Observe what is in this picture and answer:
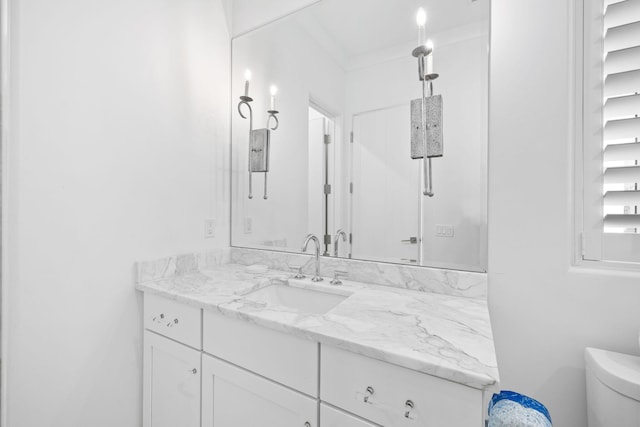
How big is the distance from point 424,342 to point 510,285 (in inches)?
21.6

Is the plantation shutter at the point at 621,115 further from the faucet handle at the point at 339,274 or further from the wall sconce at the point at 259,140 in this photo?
the wall sconce at the point at 259,140

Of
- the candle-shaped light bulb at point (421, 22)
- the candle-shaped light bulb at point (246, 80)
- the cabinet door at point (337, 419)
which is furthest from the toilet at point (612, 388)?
the candle-shaped light bulb at point (246, 80)

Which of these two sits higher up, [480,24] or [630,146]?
[480,24]

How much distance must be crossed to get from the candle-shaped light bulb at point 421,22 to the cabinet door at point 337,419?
1.38 meters

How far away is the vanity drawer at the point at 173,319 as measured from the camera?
44.9 inches

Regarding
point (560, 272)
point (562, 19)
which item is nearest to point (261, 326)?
point (560, 272)

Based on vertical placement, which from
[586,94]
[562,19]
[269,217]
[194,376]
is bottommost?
[194,376]

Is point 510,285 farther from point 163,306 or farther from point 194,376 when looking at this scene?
point 163,306

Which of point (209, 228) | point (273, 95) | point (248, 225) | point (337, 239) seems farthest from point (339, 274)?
point (273, 95)

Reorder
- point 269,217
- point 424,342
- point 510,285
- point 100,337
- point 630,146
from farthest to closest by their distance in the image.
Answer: point 269,217
point 100,337
point 510,285
point 630,146
point 424,342

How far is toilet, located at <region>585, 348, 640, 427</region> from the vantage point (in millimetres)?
766

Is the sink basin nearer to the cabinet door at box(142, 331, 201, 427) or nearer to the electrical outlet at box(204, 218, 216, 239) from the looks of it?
the cabinet door at box(142, 331, 201, 427)

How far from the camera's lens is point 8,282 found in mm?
978

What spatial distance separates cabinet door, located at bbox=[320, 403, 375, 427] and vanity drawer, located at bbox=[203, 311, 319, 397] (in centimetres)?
5
